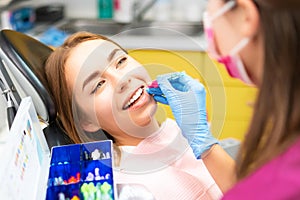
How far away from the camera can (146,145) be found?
4.37ft

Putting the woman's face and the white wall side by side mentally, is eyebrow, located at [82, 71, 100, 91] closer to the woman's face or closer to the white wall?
the woman's face

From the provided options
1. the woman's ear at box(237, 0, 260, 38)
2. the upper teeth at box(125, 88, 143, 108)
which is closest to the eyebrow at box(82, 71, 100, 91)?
the upper teeth at box(125, 88, 143, 108)

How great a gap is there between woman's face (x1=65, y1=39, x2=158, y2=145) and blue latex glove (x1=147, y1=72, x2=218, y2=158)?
0.23ft

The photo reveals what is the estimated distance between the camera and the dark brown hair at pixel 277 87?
2.19 feet

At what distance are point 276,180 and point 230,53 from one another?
8.7 inches

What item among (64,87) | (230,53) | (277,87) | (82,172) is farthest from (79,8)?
(277,87)

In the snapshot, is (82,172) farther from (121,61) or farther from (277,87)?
(277,87)

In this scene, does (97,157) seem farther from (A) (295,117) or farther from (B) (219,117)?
(A) (295,117)

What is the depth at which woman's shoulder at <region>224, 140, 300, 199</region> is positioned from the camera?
69 cm

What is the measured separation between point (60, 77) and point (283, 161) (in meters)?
0.76

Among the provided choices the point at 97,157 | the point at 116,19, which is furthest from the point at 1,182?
the point at 116,19

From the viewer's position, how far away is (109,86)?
4.08ft

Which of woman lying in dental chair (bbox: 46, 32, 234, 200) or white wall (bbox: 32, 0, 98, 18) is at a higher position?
woman lying in dental chair (bbox: 46, 32, 234, 200)

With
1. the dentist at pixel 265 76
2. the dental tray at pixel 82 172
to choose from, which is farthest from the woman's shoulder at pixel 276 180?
the dental tray at pixel 82 172
